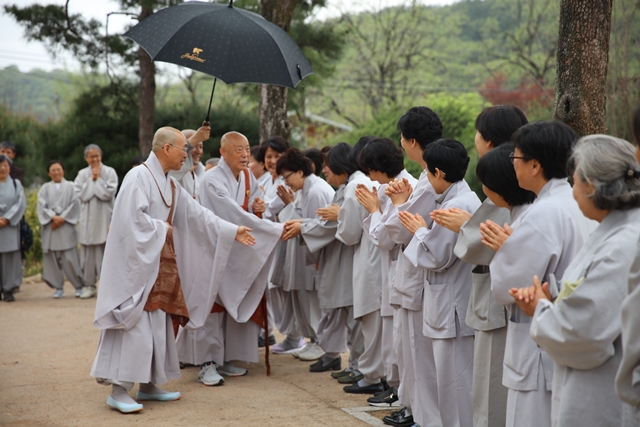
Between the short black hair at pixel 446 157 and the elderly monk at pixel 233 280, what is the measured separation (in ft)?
8.03

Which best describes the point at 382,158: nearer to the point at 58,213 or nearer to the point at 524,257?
the point at 524,257

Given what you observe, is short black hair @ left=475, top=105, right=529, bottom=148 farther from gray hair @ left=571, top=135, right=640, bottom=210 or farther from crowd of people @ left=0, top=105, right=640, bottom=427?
gray hair @ left=571, top=135, right=640, bottom=210

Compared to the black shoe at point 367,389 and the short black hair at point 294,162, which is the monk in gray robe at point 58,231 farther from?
the black shoe at point 367,389

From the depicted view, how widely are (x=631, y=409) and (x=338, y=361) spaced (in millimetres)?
4466

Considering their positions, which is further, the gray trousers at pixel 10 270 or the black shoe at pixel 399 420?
the gray trousers at pixel 10 270

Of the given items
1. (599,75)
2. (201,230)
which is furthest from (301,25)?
(599,75)

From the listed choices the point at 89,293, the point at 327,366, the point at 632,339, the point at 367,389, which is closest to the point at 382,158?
the point at 367,389

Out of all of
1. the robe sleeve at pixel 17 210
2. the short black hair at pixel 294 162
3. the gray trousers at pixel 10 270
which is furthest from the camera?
the gray trousers at pixel 10 270

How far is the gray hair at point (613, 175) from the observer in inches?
101

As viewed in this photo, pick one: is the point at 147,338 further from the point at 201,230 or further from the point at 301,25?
the point at 301,25

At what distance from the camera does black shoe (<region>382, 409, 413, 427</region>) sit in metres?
4.84

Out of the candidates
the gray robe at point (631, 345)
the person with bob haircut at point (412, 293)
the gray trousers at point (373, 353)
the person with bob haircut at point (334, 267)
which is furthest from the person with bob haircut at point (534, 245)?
the person with bob haircut at point (334, 267)

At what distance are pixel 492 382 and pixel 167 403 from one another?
9.89ft

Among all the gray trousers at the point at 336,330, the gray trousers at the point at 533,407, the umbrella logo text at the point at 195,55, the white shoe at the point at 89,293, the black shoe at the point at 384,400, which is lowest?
the white shoe at the point at 89,293
